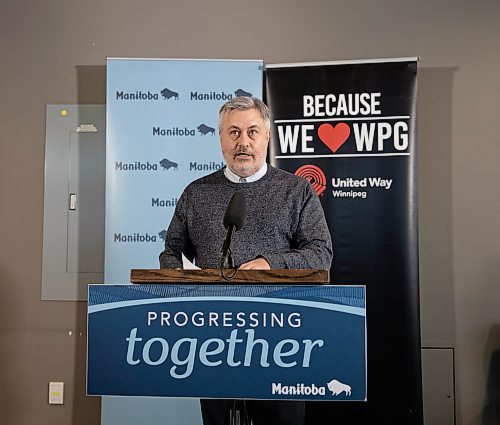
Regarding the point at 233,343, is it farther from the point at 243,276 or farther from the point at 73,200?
the point at 73,200

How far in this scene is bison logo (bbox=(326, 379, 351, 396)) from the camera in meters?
1.55

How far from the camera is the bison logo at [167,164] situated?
3.51 m

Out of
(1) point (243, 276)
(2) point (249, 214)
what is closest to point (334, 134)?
(2) point (249, 214)

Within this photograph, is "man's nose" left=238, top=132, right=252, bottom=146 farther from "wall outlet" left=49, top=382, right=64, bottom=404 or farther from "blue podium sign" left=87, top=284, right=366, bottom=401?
"wall outlet" left=49, top=382, right=64, bottom=404

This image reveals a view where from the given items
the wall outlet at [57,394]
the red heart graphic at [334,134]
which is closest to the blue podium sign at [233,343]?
the red heart graphic at [334,134]

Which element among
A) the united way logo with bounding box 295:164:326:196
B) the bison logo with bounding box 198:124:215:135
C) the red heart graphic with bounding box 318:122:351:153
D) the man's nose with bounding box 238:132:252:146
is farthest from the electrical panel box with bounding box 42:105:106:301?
the man's nose with bounding box 238:132:252:146

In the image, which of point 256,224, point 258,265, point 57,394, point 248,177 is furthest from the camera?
point 57,394

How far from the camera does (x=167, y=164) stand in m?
3.52

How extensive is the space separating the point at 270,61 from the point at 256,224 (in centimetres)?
188

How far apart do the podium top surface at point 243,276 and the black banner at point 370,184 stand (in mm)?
1845

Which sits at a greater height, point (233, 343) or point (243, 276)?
point (243, 276)

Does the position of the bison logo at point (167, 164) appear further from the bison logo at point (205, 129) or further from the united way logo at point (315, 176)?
the united way logo at point (315, 176)

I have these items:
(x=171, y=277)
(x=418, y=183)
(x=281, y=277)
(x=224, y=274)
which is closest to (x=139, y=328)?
(x=171, y=277)

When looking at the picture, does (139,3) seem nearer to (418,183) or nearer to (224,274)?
(418,183)
